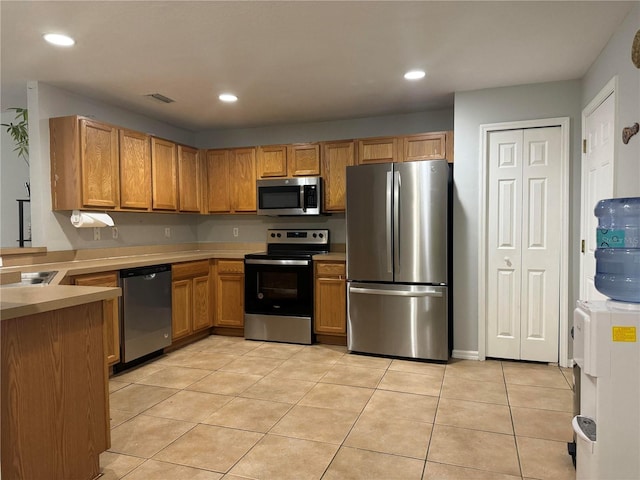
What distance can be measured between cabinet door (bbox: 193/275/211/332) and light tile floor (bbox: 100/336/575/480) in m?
0.58

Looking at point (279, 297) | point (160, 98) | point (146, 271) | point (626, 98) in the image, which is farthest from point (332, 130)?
point (626, 98)

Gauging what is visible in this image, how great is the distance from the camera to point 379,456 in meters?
2.18

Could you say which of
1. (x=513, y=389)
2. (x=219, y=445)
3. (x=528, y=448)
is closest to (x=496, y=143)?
(x=513, y=389)

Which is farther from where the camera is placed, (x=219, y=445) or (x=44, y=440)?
(x=219, y=445)

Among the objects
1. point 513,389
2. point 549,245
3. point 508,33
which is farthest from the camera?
point 549,245

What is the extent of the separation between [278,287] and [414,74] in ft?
7.99

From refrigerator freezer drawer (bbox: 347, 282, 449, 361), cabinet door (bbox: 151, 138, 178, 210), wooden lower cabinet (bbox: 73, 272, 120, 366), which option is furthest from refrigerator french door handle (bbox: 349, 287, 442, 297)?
cabinet door (bbox: 151, 138, 178, 210)

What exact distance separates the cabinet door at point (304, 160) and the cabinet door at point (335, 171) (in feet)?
0.26

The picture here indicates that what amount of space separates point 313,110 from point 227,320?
2.47 m

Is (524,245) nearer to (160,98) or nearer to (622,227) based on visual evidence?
(622,227)

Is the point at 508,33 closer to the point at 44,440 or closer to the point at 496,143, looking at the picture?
the point at 496,143

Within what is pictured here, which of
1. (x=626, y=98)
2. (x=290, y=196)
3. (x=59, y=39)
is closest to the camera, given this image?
(x=626, y=98)

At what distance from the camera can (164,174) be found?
433 cm

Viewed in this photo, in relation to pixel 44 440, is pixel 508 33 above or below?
above
